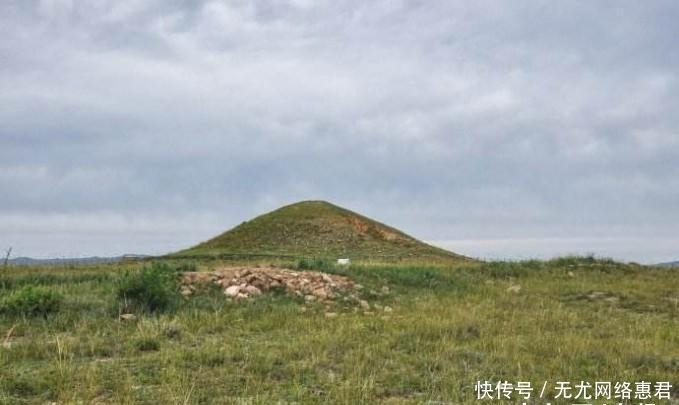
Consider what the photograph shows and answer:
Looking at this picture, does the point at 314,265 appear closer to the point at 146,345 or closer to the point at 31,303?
the point at 31,303

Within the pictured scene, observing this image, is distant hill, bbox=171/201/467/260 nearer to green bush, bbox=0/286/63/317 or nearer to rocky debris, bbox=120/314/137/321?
green bush, bbox=0/286/63/317

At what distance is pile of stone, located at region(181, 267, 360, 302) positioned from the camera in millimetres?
10977

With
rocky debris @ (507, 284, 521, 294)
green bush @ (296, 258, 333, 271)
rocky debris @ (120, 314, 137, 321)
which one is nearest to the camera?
rocky debris @ (120, 314, 137, 321)

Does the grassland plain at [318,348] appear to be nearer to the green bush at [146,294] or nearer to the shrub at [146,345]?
the shrub at [146,345]

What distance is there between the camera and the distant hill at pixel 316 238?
90.1ft

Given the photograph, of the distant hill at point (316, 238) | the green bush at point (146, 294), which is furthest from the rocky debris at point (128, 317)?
the distant hill at point (316, 238)

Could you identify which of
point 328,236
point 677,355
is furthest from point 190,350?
point 328,236

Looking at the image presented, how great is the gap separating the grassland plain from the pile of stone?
1.16 ft

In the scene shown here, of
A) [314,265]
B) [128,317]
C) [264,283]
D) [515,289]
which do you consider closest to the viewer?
[128,317]

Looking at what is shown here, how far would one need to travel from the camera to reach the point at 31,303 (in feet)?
29.6

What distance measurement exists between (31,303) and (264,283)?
3.96 m

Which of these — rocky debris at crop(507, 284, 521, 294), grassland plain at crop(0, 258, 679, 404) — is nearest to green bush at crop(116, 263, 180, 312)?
grassland plain at crop(0, 258, 679, 404)

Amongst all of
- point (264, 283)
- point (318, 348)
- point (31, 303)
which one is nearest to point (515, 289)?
point (264, 283)

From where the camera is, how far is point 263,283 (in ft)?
37.6
